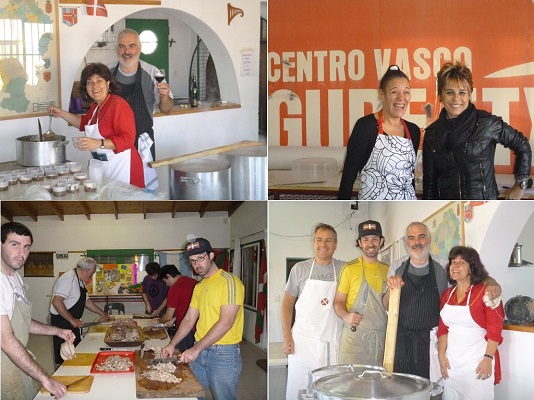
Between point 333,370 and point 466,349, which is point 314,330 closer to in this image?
point 333,370

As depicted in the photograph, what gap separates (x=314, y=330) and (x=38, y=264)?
3.78ft

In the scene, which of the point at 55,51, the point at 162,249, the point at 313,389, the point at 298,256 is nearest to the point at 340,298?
the point at 298,256

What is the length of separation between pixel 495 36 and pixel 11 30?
6.23 feet

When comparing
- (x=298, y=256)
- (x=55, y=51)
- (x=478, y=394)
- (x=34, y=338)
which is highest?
(x=55, y=51)

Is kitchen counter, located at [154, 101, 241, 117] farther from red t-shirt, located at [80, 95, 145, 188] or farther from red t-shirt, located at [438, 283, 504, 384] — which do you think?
red t-shirt, located at [438, 283, 504, 384]

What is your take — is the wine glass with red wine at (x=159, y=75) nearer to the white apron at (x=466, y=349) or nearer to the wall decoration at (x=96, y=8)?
the wall decoration at (x=96, y=8)

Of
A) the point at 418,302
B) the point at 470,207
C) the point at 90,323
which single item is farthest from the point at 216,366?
the point at 470,207

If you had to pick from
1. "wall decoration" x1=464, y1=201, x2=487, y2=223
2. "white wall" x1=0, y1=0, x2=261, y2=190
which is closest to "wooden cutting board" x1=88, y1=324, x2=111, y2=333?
"white wall" x1=0, y1=0, x2=261, y2=190

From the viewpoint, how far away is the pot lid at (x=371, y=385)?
136 inches

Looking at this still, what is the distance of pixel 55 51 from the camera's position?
362 cm

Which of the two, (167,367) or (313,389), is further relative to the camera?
(167,367)

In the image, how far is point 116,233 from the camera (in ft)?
12.4

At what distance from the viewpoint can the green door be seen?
364cm

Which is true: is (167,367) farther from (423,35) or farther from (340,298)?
(423,35)
